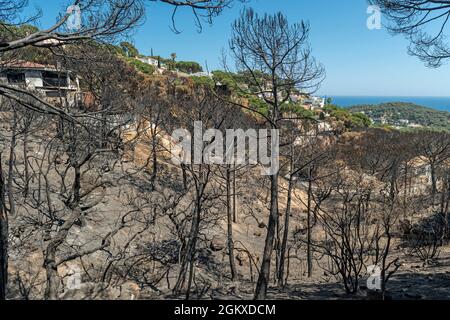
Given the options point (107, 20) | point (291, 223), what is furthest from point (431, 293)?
point (291, 223)

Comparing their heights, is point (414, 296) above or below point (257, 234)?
above

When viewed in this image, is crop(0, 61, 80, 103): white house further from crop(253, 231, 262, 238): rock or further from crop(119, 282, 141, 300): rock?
crop(253, 231, 262, 238): rock

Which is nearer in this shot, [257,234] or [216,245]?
[216,245]

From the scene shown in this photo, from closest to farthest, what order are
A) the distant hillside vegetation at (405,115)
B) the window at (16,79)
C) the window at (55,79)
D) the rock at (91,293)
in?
the rock at (91,293), the window at (16,79), the window at (55,79), the distant hillside vegetation at (405,115)

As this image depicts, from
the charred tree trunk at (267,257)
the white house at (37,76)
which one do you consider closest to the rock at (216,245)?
the white house at (37,76)

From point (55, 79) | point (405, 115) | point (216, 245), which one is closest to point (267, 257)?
point (216, 245)

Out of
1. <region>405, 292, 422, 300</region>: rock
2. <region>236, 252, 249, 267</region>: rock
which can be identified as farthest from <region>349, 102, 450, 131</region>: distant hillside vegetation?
<region>405, 292, 422, 300</region>: rock

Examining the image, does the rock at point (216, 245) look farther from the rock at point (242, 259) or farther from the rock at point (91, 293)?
the rock at point (91, 293)

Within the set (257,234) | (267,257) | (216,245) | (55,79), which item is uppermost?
(55,79)

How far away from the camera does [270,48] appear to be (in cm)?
630

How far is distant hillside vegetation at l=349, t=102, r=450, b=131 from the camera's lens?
110 metres

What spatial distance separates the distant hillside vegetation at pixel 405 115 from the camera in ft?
360

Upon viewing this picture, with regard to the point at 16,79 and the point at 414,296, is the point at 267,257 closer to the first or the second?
the point at 414,296

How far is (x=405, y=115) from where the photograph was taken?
131 metres
